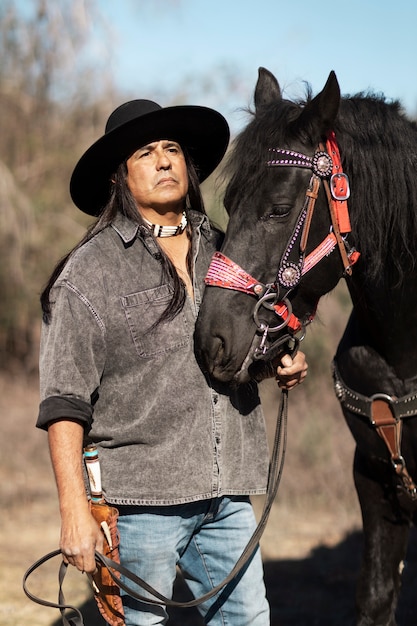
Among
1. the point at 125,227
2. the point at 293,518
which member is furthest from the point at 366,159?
the point at 293,518

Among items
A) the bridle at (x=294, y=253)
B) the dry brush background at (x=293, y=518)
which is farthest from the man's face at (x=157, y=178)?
the dry brush background at (x=293, y=518)

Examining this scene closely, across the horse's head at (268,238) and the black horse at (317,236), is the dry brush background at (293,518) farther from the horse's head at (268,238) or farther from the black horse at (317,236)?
the horse's head at (268,238)

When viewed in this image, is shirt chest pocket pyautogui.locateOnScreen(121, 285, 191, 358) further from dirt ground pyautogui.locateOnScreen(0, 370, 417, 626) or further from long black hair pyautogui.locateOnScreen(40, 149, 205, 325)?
dirt ground pyautogui.locateOnScreen(0, 370, 417, 626)

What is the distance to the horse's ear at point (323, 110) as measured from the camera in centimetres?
253

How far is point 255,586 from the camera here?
276 cm

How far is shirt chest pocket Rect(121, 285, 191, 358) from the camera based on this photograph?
2604 millimetres

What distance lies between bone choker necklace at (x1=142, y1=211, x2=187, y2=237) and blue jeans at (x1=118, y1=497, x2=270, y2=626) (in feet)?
2.99

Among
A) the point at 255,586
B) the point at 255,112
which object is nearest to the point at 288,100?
the point at 255,112

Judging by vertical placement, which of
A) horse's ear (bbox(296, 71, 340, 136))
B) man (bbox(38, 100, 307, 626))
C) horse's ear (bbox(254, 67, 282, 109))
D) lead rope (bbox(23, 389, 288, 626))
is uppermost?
horse's ear (bbox(254, 67, 282, 109))

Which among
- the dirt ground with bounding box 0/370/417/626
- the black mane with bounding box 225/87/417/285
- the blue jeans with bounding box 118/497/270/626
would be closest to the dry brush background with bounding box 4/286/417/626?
the dirt ground with bounding box 0/370/417/626

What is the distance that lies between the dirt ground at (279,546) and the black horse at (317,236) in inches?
Answer: 71.5

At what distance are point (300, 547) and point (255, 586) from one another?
8.96 ft

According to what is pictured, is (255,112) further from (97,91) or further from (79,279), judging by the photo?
(97,91)

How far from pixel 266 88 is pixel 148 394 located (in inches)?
50.1
